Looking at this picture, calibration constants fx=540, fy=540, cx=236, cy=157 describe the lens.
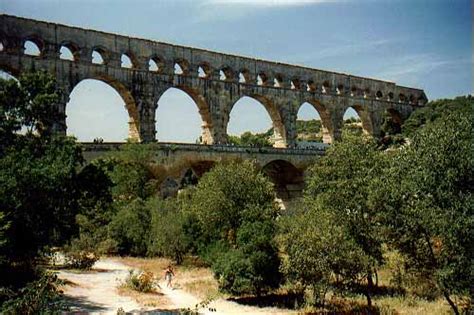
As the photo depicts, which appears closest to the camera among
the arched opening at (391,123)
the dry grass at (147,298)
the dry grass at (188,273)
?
the dry grass at (147,298)

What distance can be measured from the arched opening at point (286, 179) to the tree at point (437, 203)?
27370mm

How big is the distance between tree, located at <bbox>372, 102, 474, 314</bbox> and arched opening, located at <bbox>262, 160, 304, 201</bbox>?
2737 cm

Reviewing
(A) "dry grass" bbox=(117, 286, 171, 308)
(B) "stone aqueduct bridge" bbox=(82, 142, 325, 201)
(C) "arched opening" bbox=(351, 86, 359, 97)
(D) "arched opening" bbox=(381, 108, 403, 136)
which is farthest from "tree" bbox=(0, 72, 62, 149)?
(D) "arched opening" bbox=(381, 108, 403, 136)

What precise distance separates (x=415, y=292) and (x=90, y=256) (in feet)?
52.3

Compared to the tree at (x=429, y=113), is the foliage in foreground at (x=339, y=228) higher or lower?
lower

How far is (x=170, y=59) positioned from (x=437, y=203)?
92.7 ft

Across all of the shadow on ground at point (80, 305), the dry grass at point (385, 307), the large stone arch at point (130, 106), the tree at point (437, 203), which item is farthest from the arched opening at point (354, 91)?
the shadow on ground at point (80, 305)

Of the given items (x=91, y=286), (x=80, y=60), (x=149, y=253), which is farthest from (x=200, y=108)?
(x=91, y=286)

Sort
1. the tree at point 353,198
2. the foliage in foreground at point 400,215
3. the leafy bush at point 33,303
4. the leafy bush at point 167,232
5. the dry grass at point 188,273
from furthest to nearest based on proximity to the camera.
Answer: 1. the leafy bush at point 167,232
2. the dry grass at point 188,273
3. the tree at point 353,198
4. the foliage in foreground at point 400,215
5. the leafy bush at point 33,303

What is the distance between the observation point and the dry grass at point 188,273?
20.0 m

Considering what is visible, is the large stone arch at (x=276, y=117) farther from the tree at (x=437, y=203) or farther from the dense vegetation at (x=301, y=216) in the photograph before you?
the tree at (x=437, y=203)

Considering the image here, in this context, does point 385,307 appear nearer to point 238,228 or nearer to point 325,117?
point 238,228

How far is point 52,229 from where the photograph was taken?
15.5m

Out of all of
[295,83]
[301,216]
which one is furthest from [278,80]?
[301,216]
